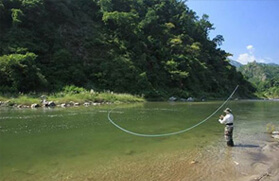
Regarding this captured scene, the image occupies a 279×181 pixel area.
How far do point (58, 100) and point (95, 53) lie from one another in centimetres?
2096

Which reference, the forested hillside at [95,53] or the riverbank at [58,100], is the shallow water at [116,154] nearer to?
the riverbank at [58,100]

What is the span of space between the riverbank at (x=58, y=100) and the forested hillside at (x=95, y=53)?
2760mm

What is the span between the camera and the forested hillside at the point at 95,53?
122 feet

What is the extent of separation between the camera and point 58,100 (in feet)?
95.7

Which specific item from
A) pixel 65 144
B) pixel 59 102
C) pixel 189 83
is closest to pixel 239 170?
pixel 65 144

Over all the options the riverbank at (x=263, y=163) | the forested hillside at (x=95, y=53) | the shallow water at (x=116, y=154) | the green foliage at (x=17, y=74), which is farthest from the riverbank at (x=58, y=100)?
the riverbank at (x=263, y=163)

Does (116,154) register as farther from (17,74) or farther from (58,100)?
(17,74)

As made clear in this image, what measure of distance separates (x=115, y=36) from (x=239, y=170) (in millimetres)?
49046

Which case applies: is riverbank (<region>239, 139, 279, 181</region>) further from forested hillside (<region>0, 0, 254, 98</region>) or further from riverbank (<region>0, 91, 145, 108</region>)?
forested hillside (<region>0, 0, 254, 98</region>)

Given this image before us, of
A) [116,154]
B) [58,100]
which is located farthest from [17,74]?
[116,154]

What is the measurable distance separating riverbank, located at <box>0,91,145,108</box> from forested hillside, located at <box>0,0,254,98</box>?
276cm

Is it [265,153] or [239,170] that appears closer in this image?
[239,170]

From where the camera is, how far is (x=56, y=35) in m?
Answer: 46.8

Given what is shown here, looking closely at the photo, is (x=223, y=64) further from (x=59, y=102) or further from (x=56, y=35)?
(x=59, y=102)
